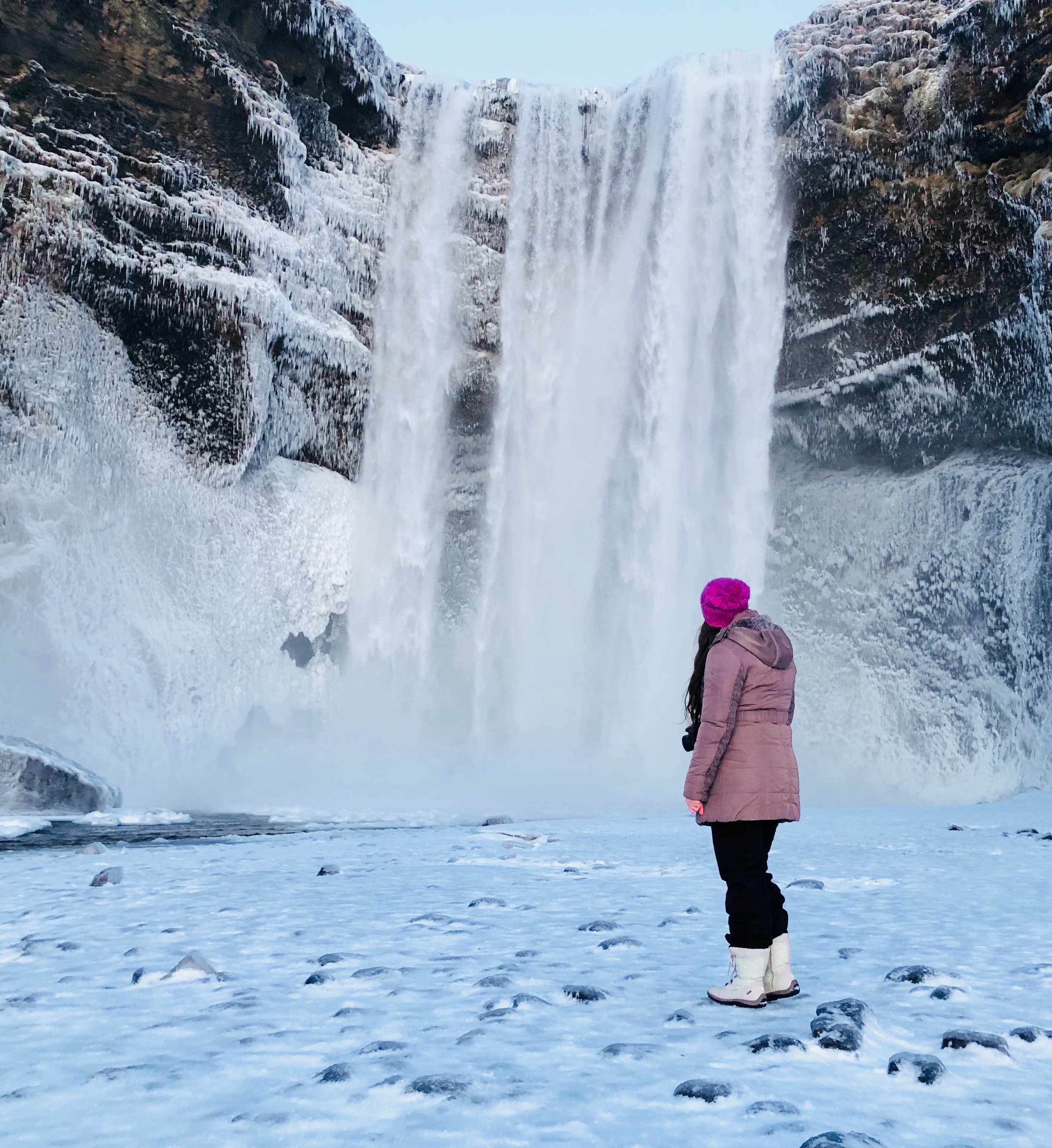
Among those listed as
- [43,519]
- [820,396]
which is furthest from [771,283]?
[43,519]

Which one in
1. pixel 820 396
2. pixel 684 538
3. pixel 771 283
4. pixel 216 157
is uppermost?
pixel 216 157

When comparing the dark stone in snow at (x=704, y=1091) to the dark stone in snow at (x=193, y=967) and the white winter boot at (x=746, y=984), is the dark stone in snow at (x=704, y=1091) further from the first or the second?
the dark stone in snow at (x=193, y=967)

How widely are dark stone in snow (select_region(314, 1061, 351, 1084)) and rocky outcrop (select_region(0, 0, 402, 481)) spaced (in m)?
16.6

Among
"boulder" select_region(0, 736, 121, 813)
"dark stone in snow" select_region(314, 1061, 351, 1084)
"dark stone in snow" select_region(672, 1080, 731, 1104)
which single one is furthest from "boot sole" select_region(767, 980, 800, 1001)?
"boulder" select_region(0, 736, 121, 813)

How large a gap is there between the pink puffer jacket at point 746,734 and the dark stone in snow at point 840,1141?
1.20 m

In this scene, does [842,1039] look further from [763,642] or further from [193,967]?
[193,967]

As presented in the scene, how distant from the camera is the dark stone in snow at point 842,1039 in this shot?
7.99 feet

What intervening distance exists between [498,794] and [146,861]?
349 inches

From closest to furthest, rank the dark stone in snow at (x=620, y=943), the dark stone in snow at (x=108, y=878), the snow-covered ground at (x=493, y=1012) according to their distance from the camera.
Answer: the snow-covered ground at (x=493, y=1012)
the dark stone in snow at (x=620, y=943)
the dark stone in snow at (x=108, y=878)

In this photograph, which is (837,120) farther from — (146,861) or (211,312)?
(146,861)

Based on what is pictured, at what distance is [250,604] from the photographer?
61.8ft

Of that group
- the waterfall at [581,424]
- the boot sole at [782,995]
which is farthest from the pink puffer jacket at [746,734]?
the waterfall at [581,424]

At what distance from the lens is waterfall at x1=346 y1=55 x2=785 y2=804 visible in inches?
753

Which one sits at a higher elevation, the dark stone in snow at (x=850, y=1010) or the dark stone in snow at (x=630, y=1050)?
the dark stone in snow at (x=850, y=1010)
